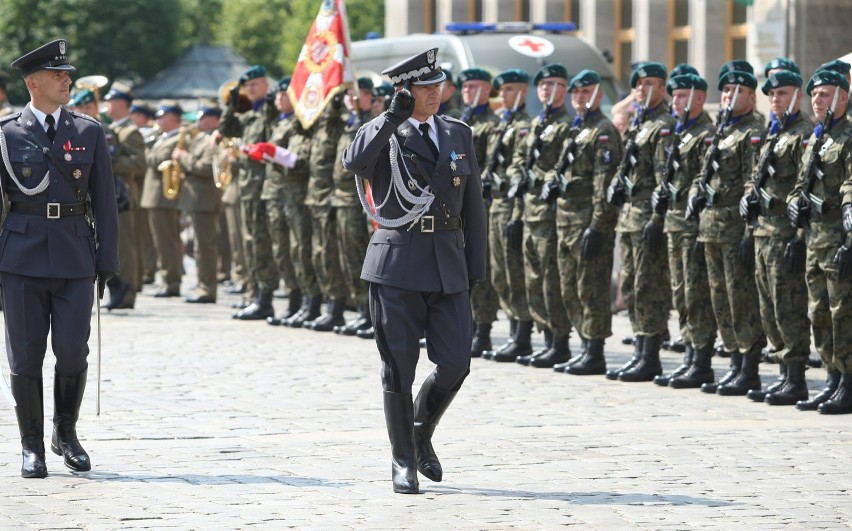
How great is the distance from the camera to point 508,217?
14.5 metres

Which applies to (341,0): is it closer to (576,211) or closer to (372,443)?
(576,211)

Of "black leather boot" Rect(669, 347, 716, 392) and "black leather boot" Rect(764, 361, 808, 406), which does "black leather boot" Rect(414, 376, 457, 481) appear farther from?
"black leather boot" Rect(669, 347, 716, 392)

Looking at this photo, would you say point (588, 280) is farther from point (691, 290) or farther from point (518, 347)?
point (518, 347)

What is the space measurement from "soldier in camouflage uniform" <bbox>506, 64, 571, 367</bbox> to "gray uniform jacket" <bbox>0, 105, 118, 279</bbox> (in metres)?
5.08

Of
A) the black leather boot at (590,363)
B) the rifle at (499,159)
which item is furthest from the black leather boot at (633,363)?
the rifle at (499,159)

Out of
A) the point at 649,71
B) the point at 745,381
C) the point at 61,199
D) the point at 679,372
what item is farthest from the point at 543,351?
the point at 61,199

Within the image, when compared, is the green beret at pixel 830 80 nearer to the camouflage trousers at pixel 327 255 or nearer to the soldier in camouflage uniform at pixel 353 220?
the soldier in camouflage uniform at pixel 353 220

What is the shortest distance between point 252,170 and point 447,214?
9298mm

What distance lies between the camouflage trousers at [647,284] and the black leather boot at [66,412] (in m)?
5.02

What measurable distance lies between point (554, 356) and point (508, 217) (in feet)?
3.94

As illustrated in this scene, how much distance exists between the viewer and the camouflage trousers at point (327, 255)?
55.0 feet

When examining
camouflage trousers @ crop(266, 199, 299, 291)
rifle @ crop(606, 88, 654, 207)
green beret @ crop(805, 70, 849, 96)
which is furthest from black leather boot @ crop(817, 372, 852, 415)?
camouflage trousers @ crop(266, 199, 299, 291)

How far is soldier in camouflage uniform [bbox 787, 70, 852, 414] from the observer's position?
11.0 m

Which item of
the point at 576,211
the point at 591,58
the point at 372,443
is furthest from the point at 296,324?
the point at 372,443
